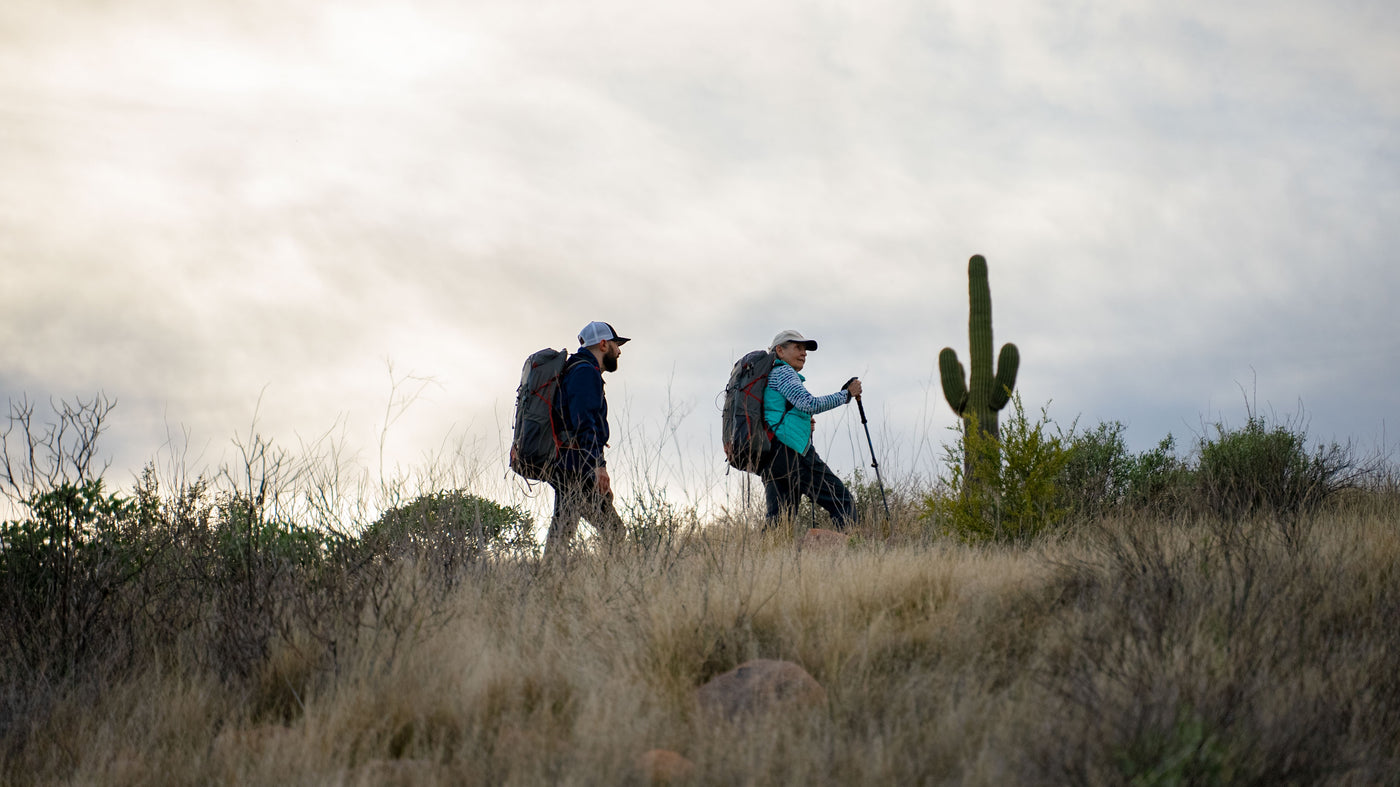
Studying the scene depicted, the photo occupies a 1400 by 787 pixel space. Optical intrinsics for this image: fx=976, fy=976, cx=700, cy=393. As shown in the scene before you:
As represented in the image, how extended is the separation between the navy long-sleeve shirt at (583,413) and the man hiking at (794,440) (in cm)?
171

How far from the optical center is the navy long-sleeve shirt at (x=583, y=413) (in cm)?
734

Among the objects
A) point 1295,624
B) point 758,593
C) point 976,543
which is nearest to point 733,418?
point 976,543

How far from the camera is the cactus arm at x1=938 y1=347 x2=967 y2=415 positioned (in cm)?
1295

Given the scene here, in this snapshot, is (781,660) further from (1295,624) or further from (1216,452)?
(1216,452)

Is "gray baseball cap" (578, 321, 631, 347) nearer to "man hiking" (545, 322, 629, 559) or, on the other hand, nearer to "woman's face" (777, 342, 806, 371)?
"man hiking" (545, 322, 629, 559)

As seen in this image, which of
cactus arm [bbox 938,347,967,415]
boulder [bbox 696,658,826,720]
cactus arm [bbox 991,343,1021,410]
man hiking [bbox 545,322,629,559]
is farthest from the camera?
cactus arm [bbox 938,347,967,415]

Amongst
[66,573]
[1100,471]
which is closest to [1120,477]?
[1100,471]

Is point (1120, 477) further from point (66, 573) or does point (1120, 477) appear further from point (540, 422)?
point (66, 573)

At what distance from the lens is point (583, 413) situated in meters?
7.34

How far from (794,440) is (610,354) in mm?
1838

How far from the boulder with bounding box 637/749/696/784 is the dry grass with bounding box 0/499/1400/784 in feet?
0.16

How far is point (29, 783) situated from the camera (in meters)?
4.04

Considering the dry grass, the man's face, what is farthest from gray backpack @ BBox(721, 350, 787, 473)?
the dry grass

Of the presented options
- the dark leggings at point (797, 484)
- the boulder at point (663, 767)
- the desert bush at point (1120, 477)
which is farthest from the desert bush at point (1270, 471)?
the boulder at point (663, 767)
